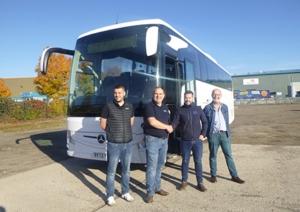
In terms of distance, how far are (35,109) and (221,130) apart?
21.1 meters

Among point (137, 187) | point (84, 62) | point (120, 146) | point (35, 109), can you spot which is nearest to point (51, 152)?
point (84, 62)

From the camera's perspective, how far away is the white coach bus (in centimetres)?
562

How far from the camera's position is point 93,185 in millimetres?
5477

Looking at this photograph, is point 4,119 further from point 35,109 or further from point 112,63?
point 112,63

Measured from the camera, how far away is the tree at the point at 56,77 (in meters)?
26.5

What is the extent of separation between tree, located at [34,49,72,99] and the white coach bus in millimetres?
21187

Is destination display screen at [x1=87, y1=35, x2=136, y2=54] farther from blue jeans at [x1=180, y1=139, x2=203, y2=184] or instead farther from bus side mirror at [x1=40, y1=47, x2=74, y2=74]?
blue jeans at [x1=180, y1=139, x2=203, y2=184]

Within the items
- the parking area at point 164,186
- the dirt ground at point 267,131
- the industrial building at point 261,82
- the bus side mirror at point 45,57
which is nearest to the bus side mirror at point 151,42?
the parking area at point 164,186

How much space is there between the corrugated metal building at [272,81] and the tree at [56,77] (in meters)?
60.5

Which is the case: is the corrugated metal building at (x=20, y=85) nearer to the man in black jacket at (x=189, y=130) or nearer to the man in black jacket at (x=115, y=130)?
the man in black jacket at (x=115, y=130)

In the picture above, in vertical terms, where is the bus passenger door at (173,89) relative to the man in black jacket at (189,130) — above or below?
above

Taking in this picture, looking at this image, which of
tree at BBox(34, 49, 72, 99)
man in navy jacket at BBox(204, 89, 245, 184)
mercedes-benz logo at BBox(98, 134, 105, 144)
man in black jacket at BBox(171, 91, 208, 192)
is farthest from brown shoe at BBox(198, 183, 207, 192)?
tree at BBox(34, 49, 72, 99)

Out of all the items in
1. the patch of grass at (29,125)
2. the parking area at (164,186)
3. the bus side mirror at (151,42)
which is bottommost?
the parking area at (164,186)

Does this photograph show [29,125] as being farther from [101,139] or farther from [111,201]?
[111,201]
